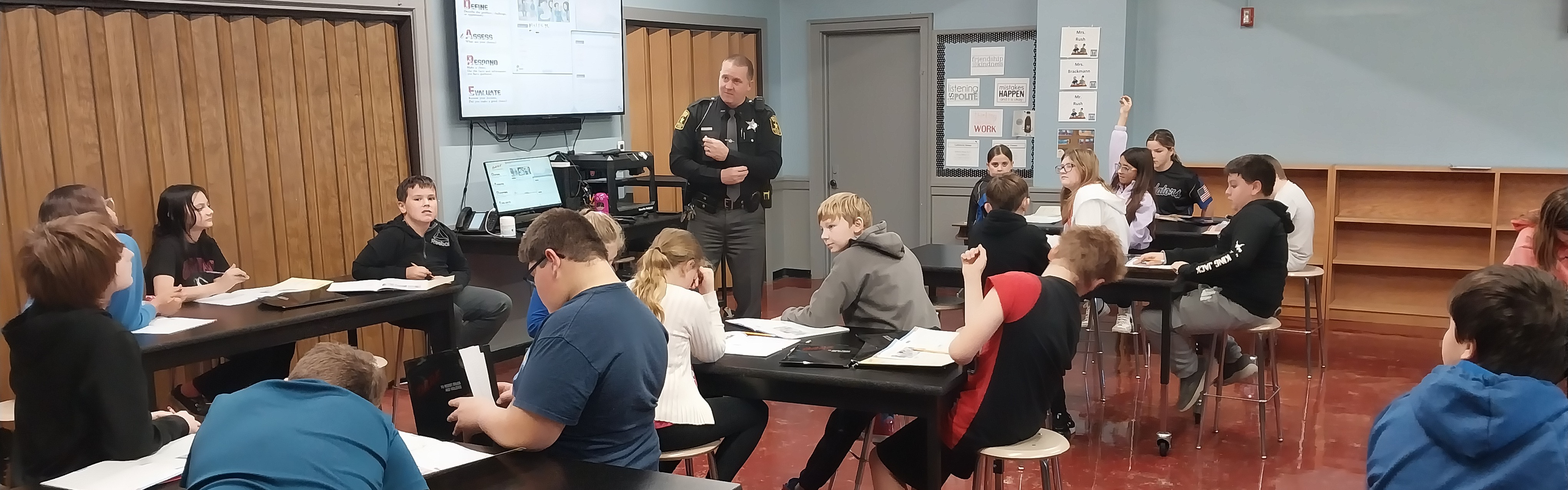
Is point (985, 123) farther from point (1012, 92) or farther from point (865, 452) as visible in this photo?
point (865, 452)

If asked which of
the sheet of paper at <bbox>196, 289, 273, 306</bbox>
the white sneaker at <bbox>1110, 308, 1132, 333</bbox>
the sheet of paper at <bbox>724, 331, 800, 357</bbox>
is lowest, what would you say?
the white sneaker at <bbox>1110, 308, 1132, 333</bbox>

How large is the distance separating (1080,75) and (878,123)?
1.59 meters

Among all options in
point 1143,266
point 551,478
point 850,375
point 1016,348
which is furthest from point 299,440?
point 1143,266

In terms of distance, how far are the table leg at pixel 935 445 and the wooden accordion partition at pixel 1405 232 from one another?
4683 mm

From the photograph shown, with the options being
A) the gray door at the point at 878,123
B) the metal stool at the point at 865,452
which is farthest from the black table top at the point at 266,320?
the gray door at the point at 878,123

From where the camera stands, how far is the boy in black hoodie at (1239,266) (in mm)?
4379

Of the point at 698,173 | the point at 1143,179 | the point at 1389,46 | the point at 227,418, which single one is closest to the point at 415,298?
the point at 698,173

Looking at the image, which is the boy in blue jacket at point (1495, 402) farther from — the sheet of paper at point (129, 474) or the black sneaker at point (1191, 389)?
the black sneaker at point (1191, 389)

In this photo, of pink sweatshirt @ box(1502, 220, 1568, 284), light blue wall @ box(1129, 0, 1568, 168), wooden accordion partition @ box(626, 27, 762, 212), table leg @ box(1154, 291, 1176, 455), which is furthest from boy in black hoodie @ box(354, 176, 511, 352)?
light blue wall @ box(1129, 0, 1568, 168)

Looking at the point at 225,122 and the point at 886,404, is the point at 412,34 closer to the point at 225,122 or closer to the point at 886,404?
the point at 225,122

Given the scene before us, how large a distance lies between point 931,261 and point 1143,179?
1.23m

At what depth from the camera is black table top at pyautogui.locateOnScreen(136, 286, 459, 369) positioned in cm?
333

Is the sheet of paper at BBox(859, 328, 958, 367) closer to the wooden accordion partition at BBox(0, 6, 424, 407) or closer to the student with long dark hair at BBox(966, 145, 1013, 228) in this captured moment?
the wooden accordion partition at BBox(0, 6, 424, 407)

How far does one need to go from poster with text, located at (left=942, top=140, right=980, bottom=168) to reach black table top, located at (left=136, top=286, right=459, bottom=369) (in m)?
4.28
